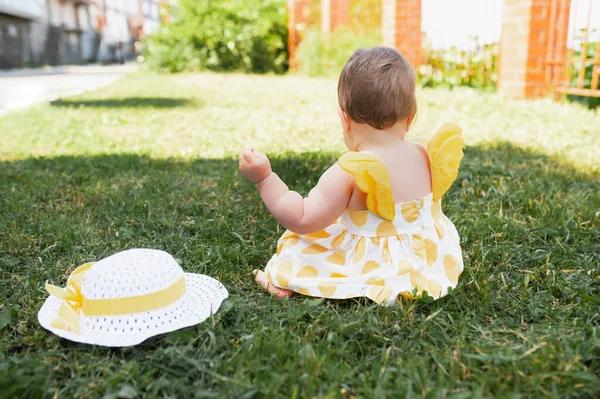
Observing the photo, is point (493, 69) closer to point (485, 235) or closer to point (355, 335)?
point (485, 235)

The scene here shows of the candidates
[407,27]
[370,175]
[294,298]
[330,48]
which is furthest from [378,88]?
[330,48]

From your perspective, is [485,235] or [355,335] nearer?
[355,335]

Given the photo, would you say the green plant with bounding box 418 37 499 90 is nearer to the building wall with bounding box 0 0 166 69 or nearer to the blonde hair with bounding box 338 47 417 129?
the blonde hair with bounding box 338 47 417 129

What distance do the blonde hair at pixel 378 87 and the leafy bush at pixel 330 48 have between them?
339 inches

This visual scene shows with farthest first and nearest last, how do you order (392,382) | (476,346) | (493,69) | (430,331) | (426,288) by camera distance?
(493,69)
(426,288)
(430,331)
(476,346)
(392,382)

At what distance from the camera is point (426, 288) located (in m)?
1.84

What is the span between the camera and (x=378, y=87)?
178cm

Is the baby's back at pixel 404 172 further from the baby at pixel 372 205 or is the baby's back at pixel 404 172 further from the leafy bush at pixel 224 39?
the leafy bush at pixel 224 39

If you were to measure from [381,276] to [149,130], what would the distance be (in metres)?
3.68

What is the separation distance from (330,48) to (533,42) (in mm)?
5360

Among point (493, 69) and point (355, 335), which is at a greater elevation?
point (493, 69)

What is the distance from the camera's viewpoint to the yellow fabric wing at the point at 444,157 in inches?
Result: 75.9

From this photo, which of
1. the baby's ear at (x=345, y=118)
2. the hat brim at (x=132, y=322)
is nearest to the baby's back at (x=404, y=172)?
the baby's ear at (x=345, y=118)

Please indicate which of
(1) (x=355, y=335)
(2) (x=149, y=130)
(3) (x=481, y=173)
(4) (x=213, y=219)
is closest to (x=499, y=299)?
(1) (x=355, y=335)
